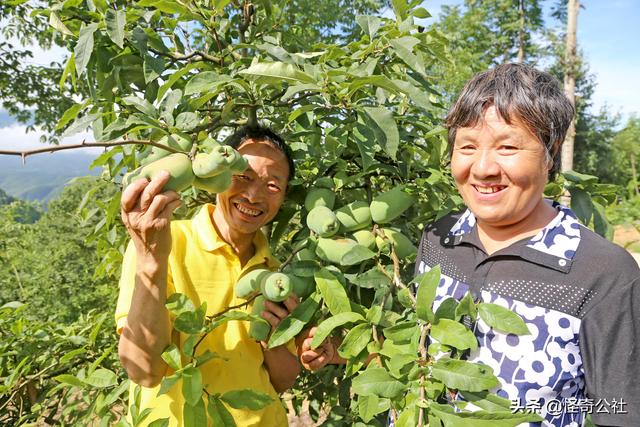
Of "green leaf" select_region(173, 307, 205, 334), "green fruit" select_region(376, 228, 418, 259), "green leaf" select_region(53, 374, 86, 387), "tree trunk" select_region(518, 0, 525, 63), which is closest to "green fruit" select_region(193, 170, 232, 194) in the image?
"green leaf" select_region(173, 307, 205, 334)

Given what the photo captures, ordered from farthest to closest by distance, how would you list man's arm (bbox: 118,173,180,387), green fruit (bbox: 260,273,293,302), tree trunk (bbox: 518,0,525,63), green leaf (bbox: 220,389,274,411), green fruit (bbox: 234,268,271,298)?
1. tree trunk (bbox: 518,0,525,63)
2. green fruit (bbox: 234,268,271,298)
3. green fruit (bbox: 260,273,293,302)
4. green leaf (bbox: 220,389,274,411)
5. man's arm (bbox: 118,173,180,387)

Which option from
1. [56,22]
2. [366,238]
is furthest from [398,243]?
[56,22]

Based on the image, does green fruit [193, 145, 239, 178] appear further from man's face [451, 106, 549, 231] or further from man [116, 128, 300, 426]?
man's face [451, 106, 549, 231]

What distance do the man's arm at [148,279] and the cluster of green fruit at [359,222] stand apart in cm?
37

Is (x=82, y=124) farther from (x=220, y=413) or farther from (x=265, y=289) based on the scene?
(x=220, y=413)

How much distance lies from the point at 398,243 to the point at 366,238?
0.08 m

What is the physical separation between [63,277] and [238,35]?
14.4ft

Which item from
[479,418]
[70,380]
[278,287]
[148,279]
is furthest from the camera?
[70,380]

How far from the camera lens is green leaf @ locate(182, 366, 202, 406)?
0.82m

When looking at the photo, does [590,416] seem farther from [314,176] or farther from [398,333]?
[314,176]

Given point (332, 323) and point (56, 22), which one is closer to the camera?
point (332, 323)

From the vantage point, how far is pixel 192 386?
83 cm

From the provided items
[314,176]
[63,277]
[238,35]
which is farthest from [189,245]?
[63,277]

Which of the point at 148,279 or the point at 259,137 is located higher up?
the point at 259,137
